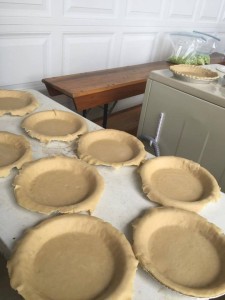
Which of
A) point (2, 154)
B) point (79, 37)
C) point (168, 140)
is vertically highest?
point (79, 37)

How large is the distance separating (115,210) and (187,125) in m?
0.85

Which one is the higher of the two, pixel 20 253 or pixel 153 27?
pixel 153 27

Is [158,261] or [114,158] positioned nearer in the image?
[158,261]

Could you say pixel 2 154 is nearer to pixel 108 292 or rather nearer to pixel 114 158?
pixel 114 158

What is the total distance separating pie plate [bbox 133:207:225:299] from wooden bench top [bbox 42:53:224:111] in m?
1.18

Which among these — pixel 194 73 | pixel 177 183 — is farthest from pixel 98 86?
pixel 177 183

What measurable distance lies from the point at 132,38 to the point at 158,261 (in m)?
2.15

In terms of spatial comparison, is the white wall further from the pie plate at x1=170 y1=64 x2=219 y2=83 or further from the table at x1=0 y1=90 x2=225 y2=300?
the table at x1=0 y1=90 x2=225 y2=300

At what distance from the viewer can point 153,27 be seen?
246cm

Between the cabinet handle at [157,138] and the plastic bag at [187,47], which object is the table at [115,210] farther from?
the plastic bag at [187,47]

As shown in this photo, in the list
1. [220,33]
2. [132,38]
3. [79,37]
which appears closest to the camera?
[79,37]

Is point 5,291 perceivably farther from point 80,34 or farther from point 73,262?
point 80,34

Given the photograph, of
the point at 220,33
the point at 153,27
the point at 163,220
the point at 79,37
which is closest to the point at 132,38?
the point at 153,27

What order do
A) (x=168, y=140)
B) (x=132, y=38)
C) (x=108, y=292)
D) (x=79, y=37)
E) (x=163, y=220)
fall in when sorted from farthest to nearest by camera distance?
(x=132, y=38) → (x=79, y=37) → (x=168, y=140) → (x=163, y=220) → (x=108, y=292)
